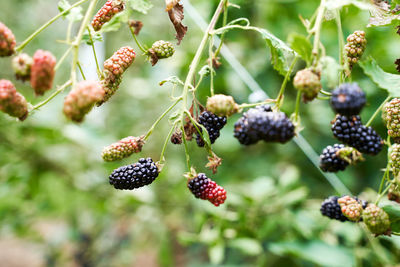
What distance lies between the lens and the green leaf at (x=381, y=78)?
0.68 meters

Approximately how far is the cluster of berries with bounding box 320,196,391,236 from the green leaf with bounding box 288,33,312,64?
35cm

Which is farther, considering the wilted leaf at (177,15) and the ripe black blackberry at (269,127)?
the wilted leaf at (177,15)

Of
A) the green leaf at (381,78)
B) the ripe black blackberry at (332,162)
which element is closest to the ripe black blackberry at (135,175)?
the ripe black blackberry at (332,162)

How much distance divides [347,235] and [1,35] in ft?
4.99

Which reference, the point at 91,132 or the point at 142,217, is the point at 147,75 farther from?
the point at 142,217

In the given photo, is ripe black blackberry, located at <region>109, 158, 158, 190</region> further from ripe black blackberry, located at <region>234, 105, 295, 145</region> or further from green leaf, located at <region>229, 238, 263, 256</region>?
green leaf, located at <region>229, 238, 263, 256</region>

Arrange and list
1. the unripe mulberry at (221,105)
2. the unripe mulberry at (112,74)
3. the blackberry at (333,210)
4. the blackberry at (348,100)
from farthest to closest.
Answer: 1. the blackberry at (333,210)
2. the unripe mulberry at (112,74)
3. the unripe mulberry at (221,105)
4. the blackberry at (348,100)

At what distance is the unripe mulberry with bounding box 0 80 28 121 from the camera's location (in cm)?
61

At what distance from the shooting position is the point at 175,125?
792mm

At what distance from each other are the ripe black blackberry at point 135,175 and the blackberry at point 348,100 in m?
0.43

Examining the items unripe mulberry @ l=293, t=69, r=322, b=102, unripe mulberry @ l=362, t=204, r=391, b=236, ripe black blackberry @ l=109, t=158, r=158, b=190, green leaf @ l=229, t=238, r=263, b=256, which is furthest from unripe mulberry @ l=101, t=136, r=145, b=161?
green leaf @ l=229, t=238, r=263, b=256

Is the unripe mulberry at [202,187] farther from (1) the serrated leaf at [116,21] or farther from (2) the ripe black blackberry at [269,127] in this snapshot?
(1) the serrated leaf at [116,21]

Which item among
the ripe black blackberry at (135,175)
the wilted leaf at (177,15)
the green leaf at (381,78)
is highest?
the wilted leaf at (177,15)

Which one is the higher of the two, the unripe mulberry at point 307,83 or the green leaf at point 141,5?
the green leaf at point 141,5
